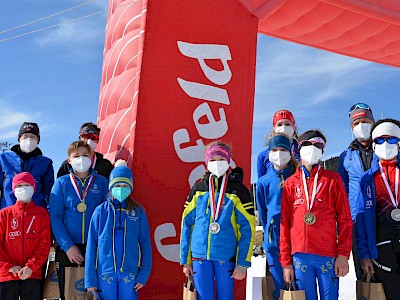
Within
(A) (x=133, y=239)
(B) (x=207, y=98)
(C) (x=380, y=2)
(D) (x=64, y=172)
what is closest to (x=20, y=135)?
(D) (x=64, y=172)

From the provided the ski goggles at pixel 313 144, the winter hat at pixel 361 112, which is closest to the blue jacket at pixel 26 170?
the ski goggles at pixel 313 144

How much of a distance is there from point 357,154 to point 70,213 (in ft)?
6.90

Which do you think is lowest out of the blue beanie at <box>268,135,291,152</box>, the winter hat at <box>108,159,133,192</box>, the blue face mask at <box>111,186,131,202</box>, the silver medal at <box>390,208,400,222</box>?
the silver medal at <box>390,208,400,222</box>

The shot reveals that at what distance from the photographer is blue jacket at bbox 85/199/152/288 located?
2939 millimetres

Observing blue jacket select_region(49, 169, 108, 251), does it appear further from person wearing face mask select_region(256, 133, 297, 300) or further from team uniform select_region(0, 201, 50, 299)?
person wearing face mask select_region(256, 133, 297, 300)

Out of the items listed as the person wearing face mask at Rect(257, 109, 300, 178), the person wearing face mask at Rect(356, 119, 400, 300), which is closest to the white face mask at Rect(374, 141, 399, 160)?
the person wearing face mask at Rect(356, 119, 400, 300)

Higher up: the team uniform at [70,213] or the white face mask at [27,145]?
the white face mask at [27,145]

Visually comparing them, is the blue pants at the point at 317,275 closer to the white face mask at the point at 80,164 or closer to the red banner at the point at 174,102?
the red banner at the point at 174,102

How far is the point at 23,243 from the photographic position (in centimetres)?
319

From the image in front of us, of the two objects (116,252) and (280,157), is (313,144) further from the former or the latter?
(116,252)

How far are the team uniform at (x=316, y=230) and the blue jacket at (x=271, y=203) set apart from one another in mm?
266

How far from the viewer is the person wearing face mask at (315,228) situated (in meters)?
2.81

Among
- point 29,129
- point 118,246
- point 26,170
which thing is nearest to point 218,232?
point 118,246

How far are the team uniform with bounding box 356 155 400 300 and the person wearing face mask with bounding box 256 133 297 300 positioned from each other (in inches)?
20.8
